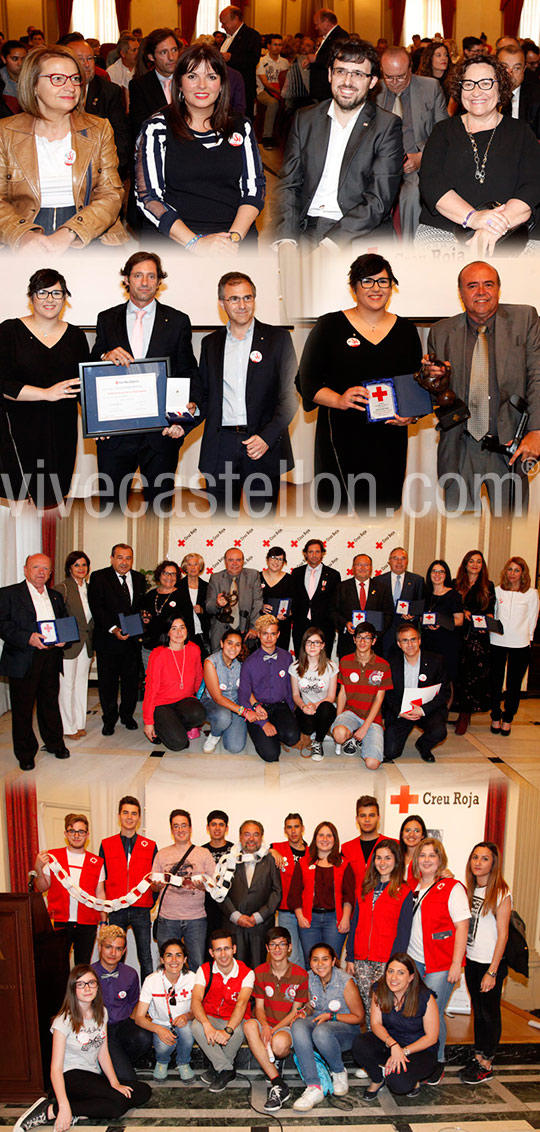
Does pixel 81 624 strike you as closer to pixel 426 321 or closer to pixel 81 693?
pixel 81 693

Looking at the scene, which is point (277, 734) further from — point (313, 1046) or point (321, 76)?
point (321, 76)

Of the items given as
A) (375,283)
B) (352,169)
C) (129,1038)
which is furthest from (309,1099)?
(352,169)

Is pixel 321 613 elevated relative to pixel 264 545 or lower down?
lower down

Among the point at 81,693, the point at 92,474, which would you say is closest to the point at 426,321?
the point at 92,474

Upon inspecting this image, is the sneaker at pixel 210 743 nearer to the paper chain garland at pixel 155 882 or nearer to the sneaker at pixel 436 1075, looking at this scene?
the paper chain garland at pixel 155 882

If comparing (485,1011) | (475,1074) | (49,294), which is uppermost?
(49,294)

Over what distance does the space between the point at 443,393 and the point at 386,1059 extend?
10.2 feet

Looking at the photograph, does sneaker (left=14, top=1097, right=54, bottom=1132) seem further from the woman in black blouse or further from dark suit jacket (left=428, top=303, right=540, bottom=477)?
the woman in black blouse

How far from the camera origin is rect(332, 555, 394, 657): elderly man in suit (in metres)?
5.42

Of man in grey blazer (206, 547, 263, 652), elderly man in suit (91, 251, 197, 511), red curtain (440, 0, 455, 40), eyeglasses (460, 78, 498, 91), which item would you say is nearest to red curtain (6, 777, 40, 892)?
man in grey blazer (206, 547, 263, 652)

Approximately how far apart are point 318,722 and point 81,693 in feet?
4.51

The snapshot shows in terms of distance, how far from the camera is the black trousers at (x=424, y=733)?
5.36m

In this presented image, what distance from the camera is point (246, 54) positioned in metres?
6.84

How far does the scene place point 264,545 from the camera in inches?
224
